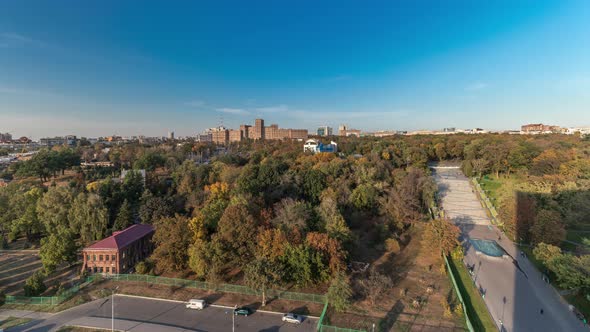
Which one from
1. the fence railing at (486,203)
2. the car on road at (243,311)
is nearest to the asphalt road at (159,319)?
the car on road at (243,311)

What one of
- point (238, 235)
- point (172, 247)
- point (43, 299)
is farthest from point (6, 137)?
point (238, 235)

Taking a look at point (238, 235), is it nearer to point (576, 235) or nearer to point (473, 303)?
point (473, 303)

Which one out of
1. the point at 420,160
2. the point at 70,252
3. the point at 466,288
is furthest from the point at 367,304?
the point at 420,160

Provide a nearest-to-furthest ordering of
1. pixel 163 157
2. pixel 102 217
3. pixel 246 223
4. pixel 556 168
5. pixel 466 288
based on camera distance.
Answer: pixel 466 288 < pixel 246 223 < pixel 102 217 < pixel 556 168 < pixel 163 157

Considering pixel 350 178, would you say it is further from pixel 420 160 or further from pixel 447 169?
pixel 447 169

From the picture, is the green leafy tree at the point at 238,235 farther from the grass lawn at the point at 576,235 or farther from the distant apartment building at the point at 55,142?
the distant apartment building at the point at 55,142

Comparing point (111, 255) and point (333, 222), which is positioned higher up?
point (333, 222)
